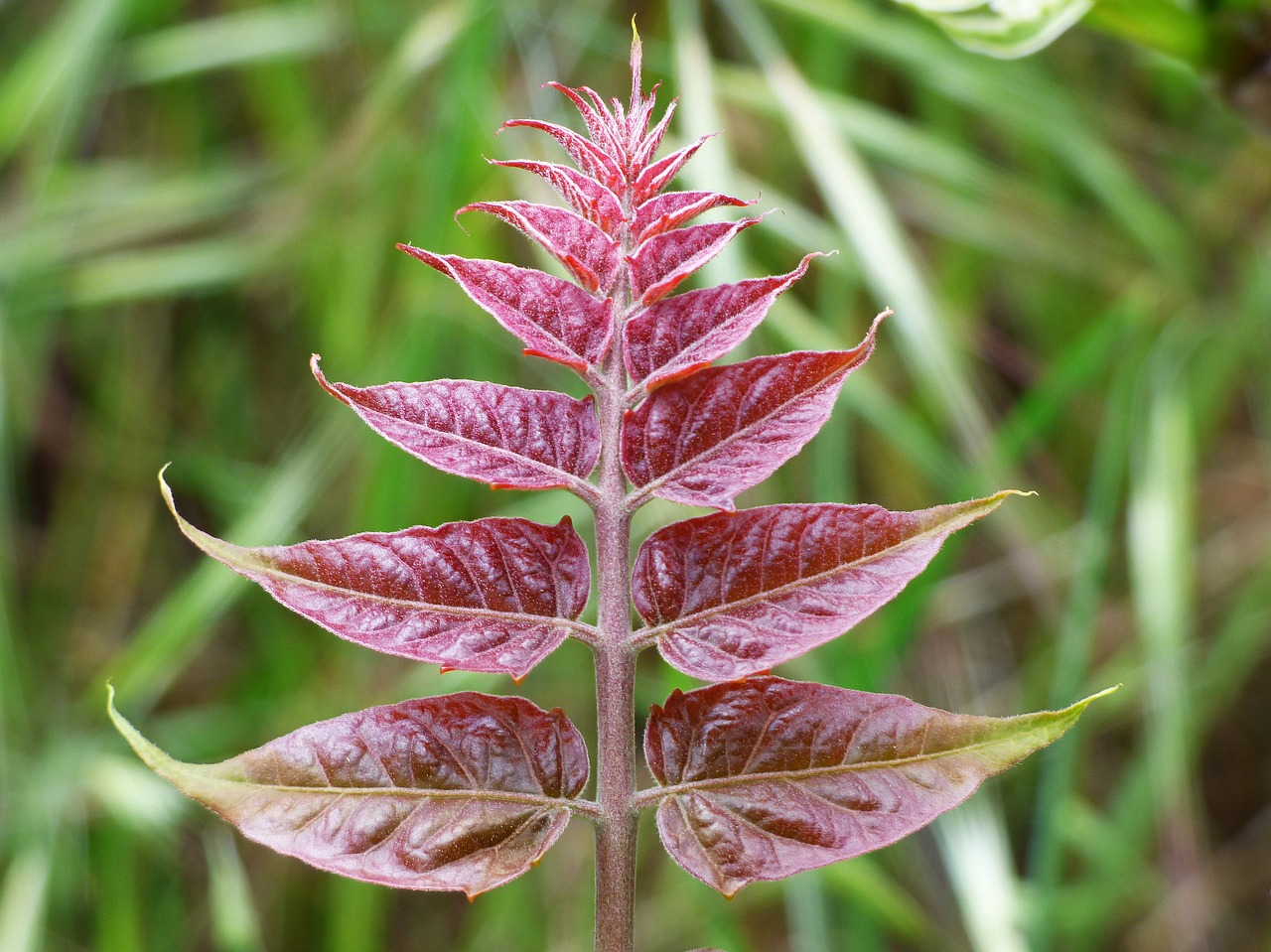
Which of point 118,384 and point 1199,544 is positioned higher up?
point 118,384

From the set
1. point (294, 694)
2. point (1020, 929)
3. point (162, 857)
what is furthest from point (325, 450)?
point (1020, 929)

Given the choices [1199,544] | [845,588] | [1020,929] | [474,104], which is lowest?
[1020,929]

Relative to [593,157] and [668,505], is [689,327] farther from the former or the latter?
[668,505]

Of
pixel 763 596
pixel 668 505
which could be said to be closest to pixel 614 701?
pixel 763 596

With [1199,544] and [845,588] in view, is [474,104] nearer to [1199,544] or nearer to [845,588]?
[845,588]

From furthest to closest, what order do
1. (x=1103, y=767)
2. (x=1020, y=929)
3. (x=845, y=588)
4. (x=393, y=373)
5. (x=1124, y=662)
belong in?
1. (x=1103, y=767)
2. (x=1124, y=662)
3. (x=393, y=373)
4. (x=1020, y=929)
5. (x=845, y=588)

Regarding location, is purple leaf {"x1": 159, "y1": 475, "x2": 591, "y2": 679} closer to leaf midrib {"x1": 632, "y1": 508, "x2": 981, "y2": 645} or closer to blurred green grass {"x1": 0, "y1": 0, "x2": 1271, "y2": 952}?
leaf midrib {"x1": 632, "y1": 508, "x2": 981, "y2": 645}

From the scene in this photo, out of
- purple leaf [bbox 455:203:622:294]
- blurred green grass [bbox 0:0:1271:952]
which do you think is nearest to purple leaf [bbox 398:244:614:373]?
purple leaf [bbox 455:203:622:294]
